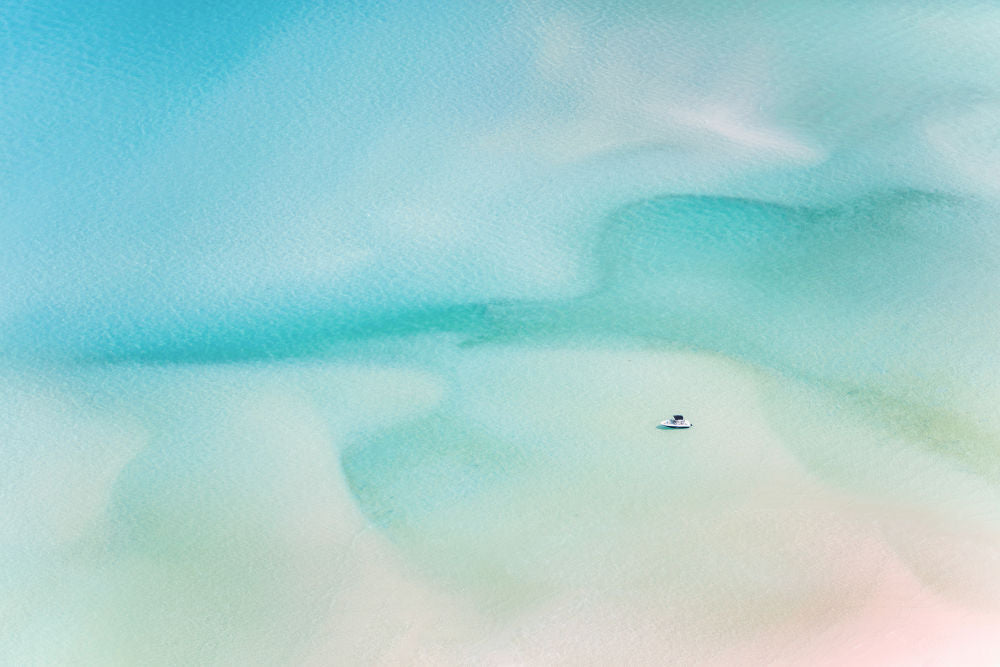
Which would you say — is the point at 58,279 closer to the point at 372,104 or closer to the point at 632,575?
the point at 372,104

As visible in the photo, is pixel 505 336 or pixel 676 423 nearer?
pixel 676 423

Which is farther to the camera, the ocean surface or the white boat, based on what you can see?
the white boat

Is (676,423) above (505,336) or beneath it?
beneath

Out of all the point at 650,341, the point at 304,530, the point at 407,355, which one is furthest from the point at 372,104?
the point at 304,530

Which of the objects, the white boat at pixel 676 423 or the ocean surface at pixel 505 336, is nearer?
the ocean surface at pixel 505 336
